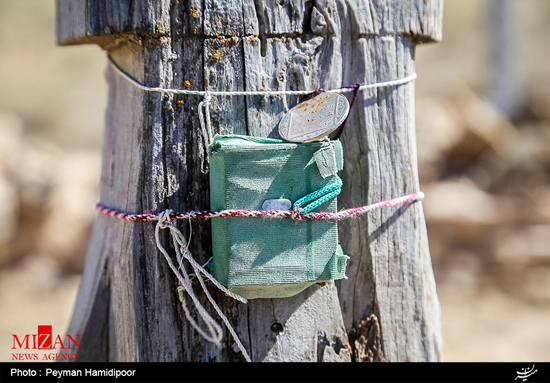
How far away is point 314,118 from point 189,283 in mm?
572

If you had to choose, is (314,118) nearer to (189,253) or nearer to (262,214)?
(262,214)

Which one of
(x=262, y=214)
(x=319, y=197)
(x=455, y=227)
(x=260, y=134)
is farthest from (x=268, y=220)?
(x=455, y=227)

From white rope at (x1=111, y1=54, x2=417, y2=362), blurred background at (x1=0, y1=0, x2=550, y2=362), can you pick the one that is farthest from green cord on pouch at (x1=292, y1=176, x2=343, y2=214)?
blurred background at (x1=0, y1=0, x2=550, y2=362)

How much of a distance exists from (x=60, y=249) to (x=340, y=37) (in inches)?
198

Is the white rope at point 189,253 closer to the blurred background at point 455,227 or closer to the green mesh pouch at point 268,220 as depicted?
the green mesh pouch at point 268,220

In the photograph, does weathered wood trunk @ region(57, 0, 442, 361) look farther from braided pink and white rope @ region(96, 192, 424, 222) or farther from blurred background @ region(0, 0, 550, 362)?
blurred background @ region(0, 0, 550, 362)

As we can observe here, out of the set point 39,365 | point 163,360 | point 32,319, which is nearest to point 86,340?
point 39,365

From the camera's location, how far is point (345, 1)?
1444 mm

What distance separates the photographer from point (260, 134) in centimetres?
141

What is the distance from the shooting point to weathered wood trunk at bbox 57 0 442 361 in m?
1.38

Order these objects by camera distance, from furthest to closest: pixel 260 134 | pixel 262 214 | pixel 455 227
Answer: pixel 455 227, pixel 260 134, pixel 262 214

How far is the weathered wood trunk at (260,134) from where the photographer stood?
1.38 meters

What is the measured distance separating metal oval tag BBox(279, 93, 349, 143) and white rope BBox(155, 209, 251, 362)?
1.31 feet

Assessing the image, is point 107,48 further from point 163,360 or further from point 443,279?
point 443,279
